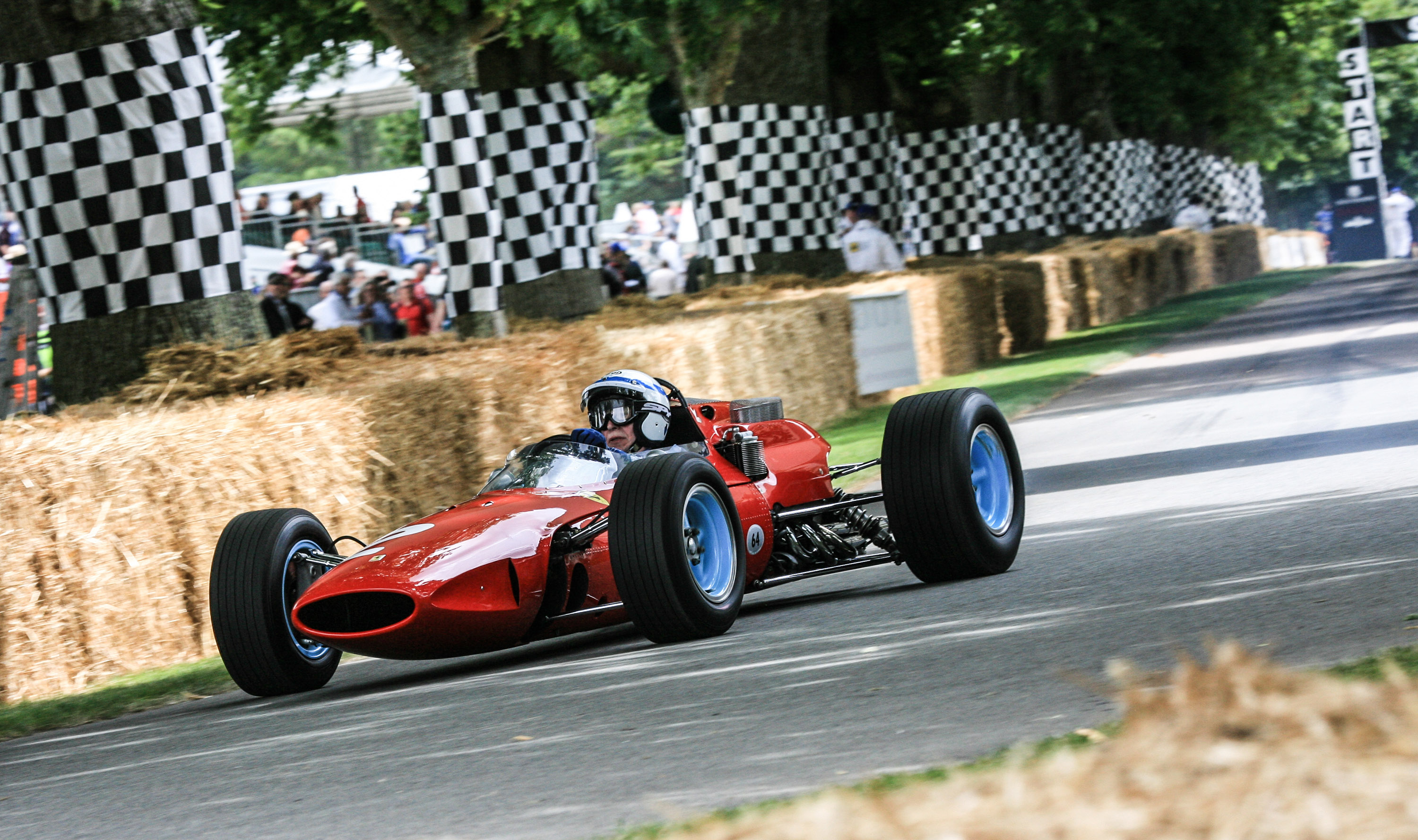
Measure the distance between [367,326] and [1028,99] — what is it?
18.2 metres

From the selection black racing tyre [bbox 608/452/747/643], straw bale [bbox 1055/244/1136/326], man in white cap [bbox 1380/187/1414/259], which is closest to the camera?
black racing tyre [bbox 608/452/747/643]

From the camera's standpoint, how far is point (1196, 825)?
2479 millimetres

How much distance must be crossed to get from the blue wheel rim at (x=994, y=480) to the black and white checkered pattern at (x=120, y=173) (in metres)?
5.08

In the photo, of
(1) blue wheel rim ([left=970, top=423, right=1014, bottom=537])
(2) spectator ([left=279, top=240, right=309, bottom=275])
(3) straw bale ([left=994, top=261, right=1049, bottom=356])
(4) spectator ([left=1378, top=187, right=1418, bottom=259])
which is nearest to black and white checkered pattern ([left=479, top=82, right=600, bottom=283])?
(2) spectator ([left=279, top=240, right=309, bottom=275])

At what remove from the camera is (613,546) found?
6527 millimetres

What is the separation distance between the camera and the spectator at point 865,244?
22109 millimetres

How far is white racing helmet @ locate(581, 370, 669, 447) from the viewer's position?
8109 mm

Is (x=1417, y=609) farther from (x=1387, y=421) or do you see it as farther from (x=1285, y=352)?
(x=1285, y=352)

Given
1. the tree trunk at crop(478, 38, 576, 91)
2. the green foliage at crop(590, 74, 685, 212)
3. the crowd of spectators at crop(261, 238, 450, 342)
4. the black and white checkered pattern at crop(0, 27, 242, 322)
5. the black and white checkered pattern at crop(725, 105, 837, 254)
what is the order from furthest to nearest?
the green foliage at crop(590, 74, 685, 212), the black and white checkered pattern at crop(725, 105, 837, 254), the crowd of spectators at crop(261, 238, 450, 342), the tree trunk at crop(478, 38, 576, 91), the black and white checkered pattern at crop(0, 27, 242, 322)

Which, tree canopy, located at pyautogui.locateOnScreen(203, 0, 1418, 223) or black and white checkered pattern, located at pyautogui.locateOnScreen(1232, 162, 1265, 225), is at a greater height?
tree canopy, located at pyautogui.locateOnScreen(203, 0, 1418, 223)

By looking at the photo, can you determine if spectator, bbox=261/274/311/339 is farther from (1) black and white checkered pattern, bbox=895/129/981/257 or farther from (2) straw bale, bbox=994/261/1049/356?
(1) black and white checkered pattern, bbox=895/129/981/257

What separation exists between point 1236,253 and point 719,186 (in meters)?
31.0

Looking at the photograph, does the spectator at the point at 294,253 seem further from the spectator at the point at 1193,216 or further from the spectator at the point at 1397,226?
the spectator at the point at 1397,226

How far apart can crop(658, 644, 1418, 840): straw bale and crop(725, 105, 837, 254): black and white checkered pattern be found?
17454mm
